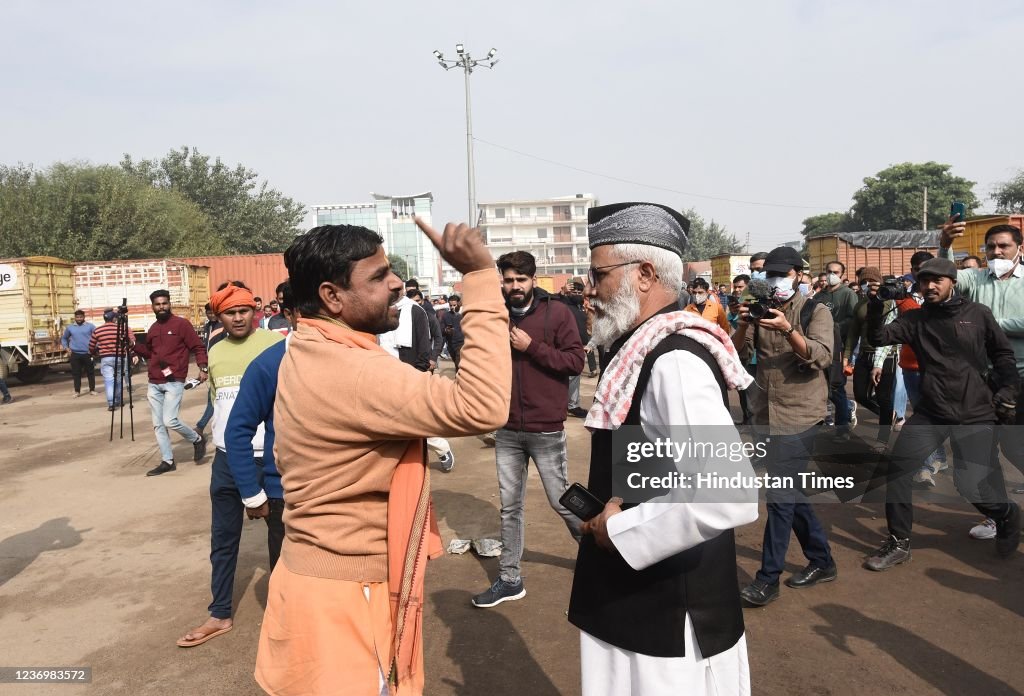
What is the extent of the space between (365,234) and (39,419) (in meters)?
13.3

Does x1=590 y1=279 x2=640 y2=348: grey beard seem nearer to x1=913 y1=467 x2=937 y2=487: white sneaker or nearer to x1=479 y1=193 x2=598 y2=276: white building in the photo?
x1=913 y1=467 x2=937 y2=487: white sneaker

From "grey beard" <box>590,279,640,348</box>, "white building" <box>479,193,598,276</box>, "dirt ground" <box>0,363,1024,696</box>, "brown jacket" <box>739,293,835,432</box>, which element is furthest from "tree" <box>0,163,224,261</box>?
"white building" <box>479,193,598,276</box>

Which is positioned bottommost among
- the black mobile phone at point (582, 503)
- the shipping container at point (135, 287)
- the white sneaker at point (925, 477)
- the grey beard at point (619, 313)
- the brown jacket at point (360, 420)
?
the white sneaker at point (925, 477)

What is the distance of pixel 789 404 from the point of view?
445 centimetres

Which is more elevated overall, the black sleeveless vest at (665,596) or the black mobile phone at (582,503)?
the black mobile phone at (582,503)

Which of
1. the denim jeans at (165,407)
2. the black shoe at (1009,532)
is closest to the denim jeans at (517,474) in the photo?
the black shoe at (1009,532)

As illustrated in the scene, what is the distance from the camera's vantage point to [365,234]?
1907 millimetres

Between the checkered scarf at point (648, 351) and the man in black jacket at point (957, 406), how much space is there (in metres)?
3.18

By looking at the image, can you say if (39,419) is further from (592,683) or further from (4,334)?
(592,683)

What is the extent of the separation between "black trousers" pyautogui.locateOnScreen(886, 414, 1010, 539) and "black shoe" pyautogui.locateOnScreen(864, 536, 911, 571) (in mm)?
56

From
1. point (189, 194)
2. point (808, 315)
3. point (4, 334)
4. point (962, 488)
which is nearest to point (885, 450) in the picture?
point (962, 488)

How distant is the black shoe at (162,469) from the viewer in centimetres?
799

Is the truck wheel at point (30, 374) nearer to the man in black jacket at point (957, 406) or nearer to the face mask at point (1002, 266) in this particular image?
the man in black jacket at point (957, 406)

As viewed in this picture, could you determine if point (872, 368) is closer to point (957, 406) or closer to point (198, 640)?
point (957, 406)
